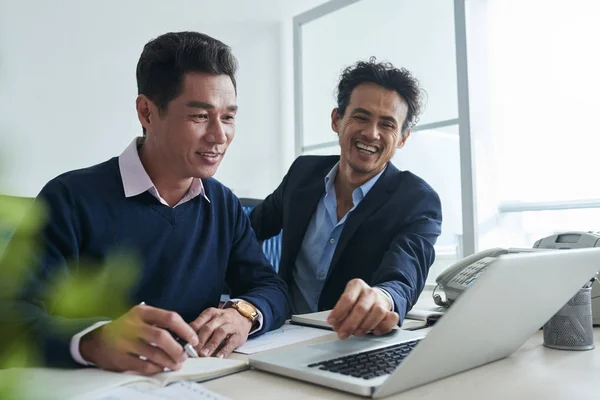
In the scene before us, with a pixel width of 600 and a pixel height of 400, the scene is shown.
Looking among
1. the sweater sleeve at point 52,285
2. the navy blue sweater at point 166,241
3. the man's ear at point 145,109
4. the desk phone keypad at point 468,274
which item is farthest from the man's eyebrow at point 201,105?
the desk phone keypad at point 468,274

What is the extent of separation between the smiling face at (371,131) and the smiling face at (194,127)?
597 mm

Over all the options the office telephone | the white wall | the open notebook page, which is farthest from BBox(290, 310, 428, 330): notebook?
the white wall

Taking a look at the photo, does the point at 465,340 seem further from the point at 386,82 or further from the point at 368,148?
the point at 386,82

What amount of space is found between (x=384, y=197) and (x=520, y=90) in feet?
6.58

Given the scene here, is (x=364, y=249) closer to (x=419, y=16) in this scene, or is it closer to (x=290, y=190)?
(x=290, y=190)

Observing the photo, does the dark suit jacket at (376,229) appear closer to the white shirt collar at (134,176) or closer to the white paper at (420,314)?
the white paper at (420,314)

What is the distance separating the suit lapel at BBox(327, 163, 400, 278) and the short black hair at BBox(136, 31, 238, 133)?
23.4 inches

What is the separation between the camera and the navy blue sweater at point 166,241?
3.71ft

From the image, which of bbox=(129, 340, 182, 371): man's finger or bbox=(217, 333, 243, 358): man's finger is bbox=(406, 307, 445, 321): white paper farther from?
bbox=(129, 340, 182, 371): man's finger

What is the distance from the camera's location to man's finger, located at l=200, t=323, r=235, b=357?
0.96 metres

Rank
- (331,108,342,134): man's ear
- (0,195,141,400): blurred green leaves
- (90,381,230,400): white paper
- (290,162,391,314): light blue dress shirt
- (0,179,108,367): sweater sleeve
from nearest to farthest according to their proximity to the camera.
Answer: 1. (0,195,141,400): blurred green leaves
2. (0,179,108,367): sweater sleeve
3. (90,381,230,400): white paper
4. (290,162,391,314): light blue dress shirt
5. (331,108,342,134): man's ear

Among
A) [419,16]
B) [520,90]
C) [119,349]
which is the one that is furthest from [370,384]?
[419,16]

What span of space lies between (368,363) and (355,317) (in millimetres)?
140

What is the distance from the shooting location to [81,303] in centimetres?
24
